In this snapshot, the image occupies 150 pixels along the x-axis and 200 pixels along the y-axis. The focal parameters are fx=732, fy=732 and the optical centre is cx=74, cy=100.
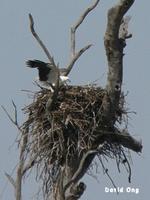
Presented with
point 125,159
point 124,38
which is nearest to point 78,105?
point 125,159

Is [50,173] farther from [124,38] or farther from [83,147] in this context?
[124,38]

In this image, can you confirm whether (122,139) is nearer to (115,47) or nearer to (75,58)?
(75,58)

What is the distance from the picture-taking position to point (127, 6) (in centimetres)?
491

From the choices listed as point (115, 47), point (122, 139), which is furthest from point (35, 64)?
point (115, 47)

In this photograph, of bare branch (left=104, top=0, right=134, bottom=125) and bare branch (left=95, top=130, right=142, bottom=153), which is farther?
bare branch (left=95, top=130, right=142, bottom=153)

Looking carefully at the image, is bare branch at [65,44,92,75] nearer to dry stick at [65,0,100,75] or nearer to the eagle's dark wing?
dry stick at [65,0,100,75]

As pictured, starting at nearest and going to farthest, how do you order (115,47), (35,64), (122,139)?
(115,47) < (122,139) < (35,64)

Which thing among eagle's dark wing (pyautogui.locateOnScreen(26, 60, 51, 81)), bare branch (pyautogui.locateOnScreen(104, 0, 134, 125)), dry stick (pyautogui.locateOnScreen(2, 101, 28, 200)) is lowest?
dry stick (pyautogui.locateOnScreen(2, 101, 28, 200))

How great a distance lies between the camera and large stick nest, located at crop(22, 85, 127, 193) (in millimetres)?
5883

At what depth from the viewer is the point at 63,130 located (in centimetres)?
604

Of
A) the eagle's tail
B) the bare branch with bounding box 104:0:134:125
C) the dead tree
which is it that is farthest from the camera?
the eagle's tail

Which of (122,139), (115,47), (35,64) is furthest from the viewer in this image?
(35,64)

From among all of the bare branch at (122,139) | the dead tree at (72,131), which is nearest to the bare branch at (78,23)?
the dead tree at (72,131)

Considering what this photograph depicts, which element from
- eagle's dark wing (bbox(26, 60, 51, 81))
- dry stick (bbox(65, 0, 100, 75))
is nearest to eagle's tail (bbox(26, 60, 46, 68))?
eagle's dark wing (bbox(26, 60, 51, 81))
